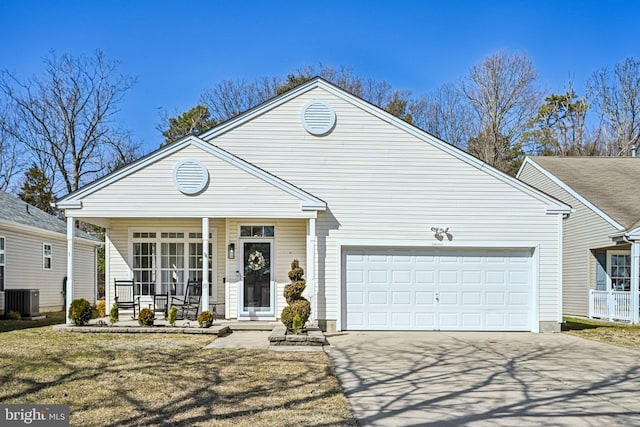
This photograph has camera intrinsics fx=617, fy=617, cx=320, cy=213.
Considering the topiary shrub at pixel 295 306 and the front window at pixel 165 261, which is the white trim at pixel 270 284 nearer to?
the front window at pixel 165 261

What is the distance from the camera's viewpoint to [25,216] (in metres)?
21.0

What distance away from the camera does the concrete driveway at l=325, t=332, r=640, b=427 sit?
6.80 meters

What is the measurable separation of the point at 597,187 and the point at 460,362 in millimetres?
14110

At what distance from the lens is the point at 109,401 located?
7.12m

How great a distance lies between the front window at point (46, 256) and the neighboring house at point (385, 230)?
7584mm

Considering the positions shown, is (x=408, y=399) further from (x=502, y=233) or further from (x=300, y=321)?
(x=502, y=233)

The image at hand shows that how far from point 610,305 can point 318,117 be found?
37.5 ft

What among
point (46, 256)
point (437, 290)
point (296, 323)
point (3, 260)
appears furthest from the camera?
point (46, 256)

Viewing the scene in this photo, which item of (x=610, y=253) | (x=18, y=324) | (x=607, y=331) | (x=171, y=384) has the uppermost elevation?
(x=610, y=253)

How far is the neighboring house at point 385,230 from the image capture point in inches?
603

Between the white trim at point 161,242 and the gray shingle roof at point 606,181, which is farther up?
the gray shingle roof at point 606,181

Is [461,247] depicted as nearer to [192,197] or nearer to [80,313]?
[192,197]

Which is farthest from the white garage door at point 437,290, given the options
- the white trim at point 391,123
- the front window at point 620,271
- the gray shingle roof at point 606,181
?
the front window at point 620,271

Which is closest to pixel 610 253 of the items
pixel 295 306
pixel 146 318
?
pixel 295 306
